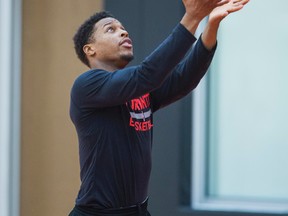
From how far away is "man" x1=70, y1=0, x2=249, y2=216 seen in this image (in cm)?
249

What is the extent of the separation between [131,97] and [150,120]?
1.35 ft

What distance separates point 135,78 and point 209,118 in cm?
183

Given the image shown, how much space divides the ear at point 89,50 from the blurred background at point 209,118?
1.20 metres

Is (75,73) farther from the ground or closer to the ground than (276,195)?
farther from the ground

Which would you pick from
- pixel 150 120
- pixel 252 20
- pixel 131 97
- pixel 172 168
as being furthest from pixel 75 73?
pixel 131 97

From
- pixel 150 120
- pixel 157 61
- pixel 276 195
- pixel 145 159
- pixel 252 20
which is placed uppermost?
pixel 252 20

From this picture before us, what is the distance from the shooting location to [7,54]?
435 cm

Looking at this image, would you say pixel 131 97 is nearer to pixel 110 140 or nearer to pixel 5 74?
pixel 110 140

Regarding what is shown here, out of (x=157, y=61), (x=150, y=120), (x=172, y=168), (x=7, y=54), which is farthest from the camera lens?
(x=7, y=54)

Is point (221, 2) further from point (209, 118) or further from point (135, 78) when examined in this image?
point (209, 118)

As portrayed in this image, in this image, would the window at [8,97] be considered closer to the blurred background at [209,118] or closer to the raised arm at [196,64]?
the blurred background at [209,118]

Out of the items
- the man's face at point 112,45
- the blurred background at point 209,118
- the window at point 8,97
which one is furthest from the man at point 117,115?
the window at point 8,97

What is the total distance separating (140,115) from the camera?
108 inches

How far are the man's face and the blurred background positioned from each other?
1208mm
